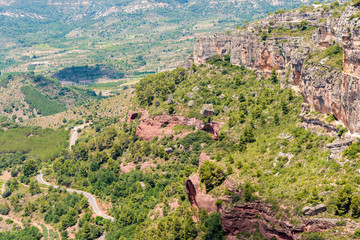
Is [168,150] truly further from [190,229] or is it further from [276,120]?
[190,229]

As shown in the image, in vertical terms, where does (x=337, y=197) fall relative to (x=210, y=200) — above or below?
above

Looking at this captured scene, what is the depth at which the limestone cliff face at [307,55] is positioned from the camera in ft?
185

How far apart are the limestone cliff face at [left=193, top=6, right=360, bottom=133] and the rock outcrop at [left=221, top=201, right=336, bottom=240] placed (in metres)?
16.7

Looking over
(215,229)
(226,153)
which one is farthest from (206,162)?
(215,229)

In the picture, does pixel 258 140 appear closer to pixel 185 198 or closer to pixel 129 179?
pixel 185 198

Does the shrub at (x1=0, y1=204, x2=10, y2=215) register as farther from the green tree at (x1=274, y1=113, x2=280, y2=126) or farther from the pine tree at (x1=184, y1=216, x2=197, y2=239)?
the green tree at (x1=274, y1=113, x2=280, y2=126)

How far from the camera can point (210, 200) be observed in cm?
6862

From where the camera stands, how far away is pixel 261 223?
192 feet

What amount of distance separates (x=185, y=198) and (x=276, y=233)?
3571cm

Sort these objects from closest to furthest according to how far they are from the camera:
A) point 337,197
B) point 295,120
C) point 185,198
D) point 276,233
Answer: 1. point 337,197
2. point 276,233
3. point 295,120
4. point 185,198

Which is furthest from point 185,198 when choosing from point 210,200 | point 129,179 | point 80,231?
point 80,231

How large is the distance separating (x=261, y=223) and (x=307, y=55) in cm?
4067

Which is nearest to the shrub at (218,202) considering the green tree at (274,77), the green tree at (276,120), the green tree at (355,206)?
the green tree at (355,206)

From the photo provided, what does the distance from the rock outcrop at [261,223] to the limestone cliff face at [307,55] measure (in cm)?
1665
